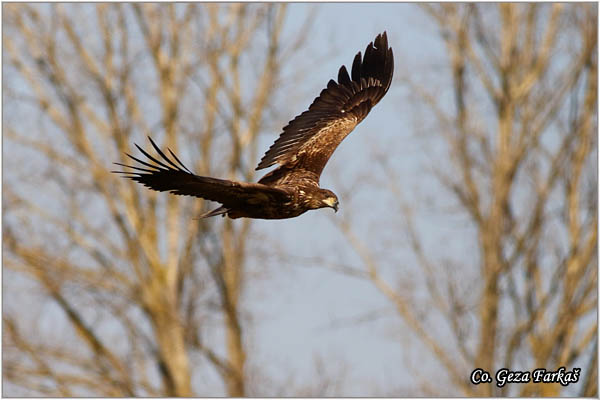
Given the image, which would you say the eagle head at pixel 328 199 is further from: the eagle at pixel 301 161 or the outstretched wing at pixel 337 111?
the outstretched wing at pixel 337 111

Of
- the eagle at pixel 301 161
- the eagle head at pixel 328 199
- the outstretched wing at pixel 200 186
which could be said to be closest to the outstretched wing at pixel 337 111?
the eagle at pixel 301 161

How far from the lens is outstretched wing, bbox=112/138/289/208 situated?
618 centimetres

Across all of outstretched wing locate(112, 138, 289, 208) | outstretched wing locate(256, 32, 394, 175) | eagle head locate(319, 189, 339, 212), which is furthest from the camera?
outstretched wing locate(256, 32, 394, 175)

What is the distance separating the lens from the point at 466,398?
17.3m

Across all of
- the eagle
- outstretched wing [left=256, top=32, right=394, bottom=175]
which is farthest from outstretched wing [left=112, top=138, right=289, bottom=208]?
outstretched wing [left=256, top=32, right=394, bottom=175]

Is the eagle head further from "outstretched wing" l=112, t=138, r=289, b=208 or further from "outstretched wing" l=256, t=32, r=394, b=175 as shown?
"outstretched wing" l=256, t=32, r=394, b=175

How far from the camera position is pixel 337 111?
28.5 feet

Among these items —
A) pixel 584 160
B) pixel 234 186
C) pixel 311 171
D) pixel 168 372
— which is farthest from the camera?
pixel 168 372

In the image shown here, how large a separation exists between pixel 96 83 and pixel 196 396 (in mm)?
5312

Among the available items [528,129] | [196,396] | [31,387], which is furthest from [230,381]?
[528,129]

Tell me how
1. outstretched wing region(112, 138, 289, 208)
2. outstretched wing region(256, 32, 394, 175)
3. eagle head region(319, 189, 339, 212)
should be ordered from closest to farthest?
outstretched wing region(112, 138, 289, 208), eagle head region(319, 189, 339, 212), outstretched wing region(256, 32, 394, 175)

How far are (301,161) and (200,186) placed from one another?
1736 mm

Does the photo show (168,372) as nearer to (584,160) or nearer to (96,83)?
(96,83)

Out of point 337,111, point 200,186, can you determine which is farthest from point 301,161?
point 200,186
